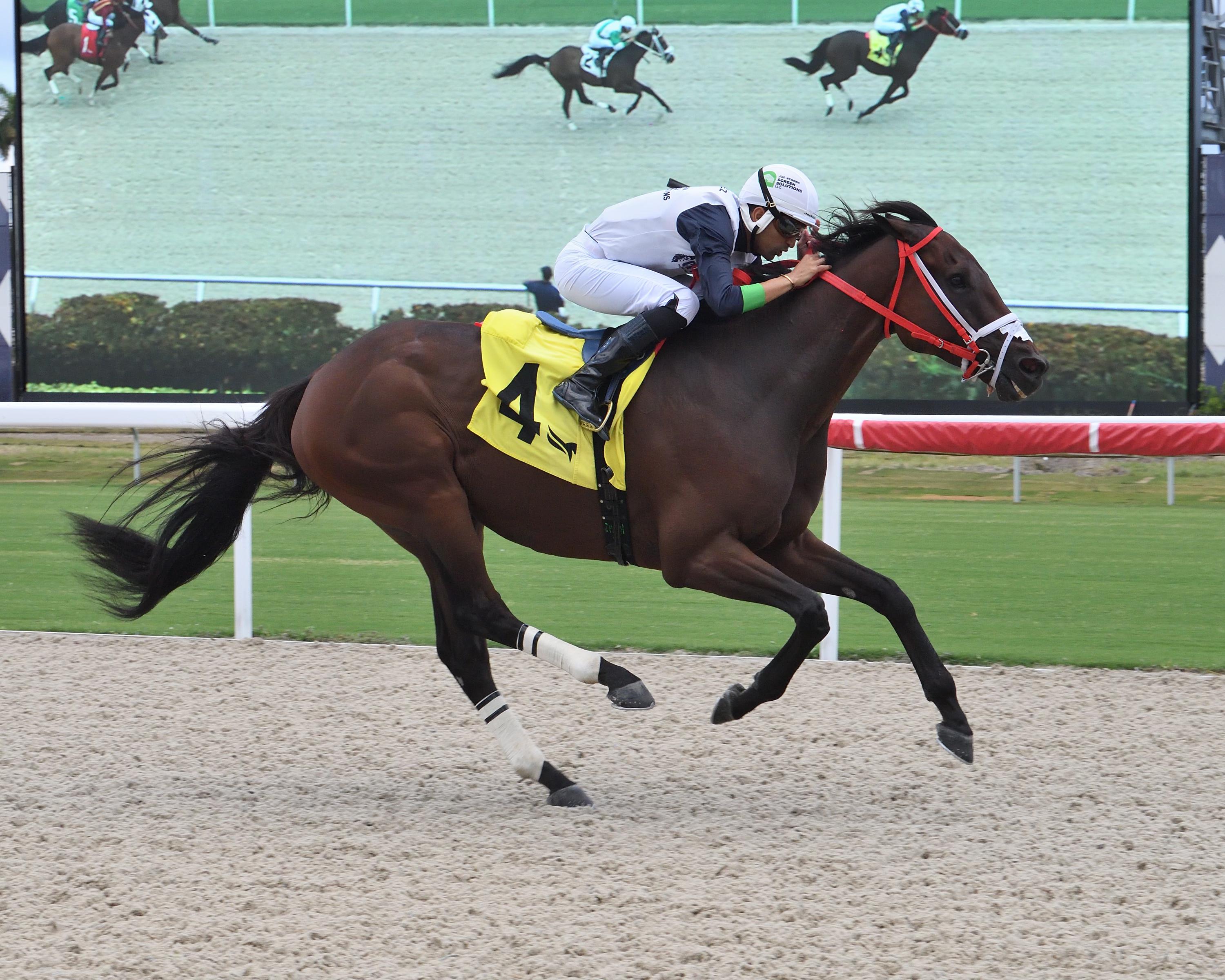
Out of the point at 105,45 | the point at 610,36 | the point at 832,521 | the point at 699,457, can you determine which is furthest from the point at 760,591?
the point at 105,45

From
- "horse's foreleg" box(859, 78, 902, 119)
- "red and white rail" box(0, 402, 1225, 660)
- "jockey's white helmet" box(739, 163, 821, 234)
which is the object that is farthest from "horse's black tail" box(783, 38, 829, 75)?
"jockey's white helmet" box(739, 163, 821, 234)

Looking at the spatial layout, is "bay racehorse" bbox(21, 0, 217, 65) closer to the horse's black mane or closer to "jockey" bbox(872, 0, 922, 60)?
"jockey" bbox(872, 0, 922, 60)

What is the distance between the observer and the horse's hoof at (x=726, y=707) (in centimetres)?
416

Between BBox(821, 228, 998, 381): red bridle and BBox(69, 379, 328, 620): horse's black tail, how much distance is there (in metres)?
1.86

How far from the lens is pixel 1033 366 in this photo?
13.0ft

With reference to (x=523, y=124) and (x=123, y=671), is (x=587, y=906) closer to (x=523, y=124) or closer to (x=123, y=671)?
(x=123, y=671)

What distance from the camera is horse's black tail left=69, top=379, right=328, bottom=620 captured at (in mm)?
4770

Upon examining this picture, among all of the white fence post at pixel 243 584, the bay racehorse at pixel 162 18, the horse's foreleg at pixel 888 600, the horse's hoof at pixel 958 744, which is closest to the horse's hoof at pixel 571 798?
the horse's foreleg at pixel 888 600

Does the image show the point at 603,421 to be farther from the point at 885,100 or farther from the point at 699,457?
the point at 885,100

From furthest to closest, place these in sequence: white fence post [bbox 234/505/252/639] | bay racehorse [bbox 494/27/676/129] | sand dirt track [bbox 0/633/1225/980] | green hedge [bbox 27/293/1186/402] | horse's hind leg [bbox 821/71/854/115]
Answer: bay racehorse [bbox 494/27/676/129] → horse's hind leg [bbox 821/71/854/115] → green hedge [bbox 27/293/1186/402] → white fence post [bbox 234/505/252/639] → sand dirt track [bbox 0/633/1225/980]

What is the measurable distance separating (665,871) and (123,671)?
3.39m

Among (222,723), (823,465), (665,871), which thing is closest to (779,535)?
(823,465)

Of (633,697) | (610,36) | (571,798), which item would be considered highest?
(633,697)

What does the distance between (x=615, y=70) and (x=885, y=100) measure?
3.93 metres
